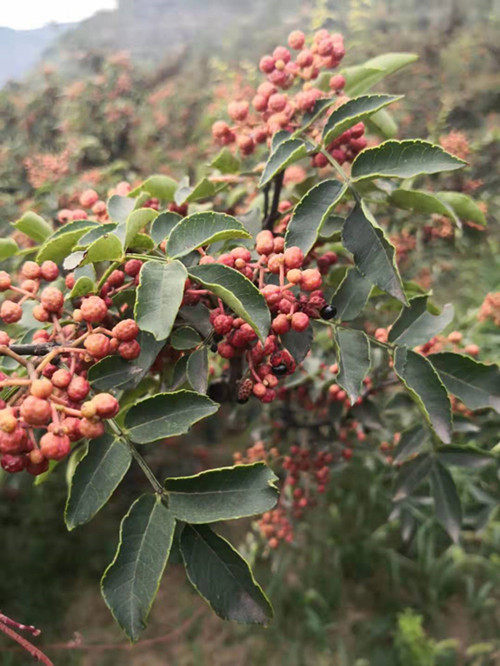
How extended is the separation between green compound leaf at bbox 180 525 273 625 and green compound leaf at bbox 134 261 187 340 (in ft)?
0.94

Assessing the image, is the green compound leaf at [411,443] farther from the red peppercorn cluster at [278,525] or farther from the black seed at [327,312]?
the red peppercorn cluster at [278,525]

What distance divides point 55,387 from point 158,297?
0.18 meters

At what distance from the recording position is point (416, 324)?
986 mm

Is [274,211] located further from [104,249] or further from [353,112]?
[104,249]

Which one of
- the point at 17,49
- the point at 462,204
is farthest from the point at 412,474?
the point at 17,49

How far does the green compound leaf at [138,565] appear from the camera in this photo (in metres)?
0.64

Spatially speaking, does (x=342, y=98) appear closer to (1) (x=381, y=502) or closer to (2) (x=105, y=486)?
(2) (x=105, y=486)

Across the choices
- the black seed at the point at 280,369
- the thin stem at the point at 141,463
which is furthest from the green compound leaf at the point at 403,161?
the thin stem at the point at 141,463

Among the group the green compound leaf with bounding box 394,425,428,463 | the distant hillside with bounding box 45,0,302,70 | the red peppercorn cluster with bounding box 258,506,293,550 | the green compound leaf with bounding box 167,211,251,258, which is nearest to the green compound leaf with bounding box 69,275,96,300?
the green compound leaf with bounding box 167,211,251,258

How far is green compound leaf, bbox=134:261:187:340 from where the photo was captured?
66 cm

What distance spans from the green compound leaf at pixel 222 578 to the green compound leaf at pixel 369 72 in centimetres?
85

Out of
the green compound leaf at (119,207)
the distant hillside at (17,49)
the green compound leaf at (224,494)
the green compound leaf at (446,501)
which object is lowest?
the green compound leaf at (446,501)

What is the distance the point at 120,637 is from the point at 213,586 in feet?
7.71

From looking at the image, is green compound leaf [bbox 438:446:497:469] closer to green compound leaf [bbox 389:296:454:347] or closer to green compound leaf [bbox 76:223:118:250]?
green compound leaf [bbox 389:296:454:347]
